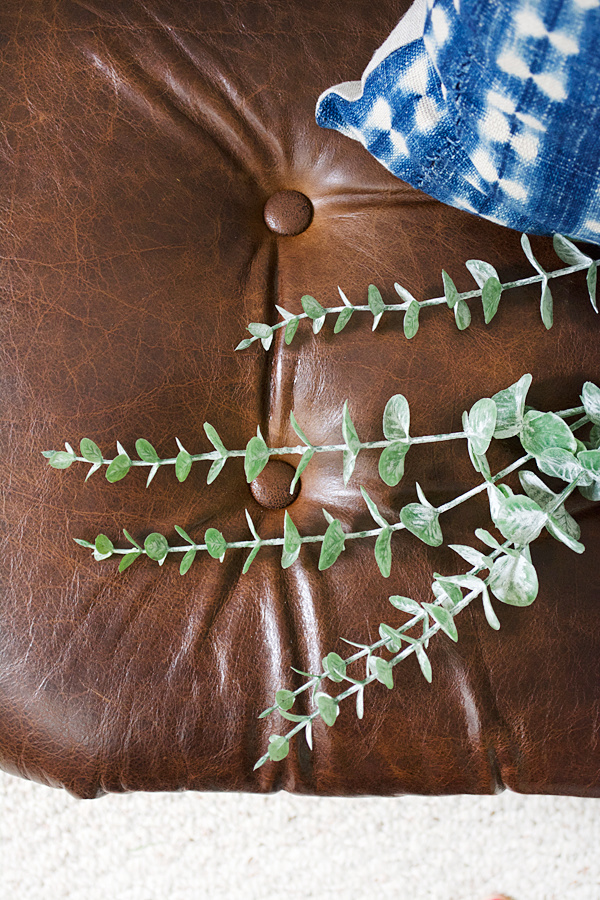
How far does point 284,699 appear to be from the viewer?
39cm

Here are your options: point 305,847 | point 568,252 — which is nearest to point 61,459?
point 568,252

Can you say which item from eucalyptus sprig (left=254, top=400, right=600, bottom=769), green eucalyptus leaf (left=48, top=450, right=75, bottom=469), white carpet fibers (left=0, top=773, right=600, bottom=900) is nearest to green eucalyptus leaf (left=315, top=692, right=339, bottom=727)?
eucalyptus sprig (left=254, top=400, right=600, bottom=769)

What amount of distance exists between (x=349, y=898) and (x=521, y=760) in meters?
0.49

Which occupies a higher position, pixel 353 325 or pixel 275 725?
pixel 353 325

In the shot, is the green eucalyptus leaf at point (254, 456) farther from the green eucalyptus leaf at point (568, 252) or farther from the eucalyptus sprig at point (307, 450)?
the green eucalyptus leaf at point (568, 252)

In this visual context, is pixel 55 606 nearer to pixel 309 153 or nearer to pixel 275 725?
pixel 275 725

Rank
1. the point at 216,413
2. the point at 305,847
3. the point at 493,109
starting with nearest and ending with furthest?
the point at 493,109 → the point at 216,413 → the point at 305,847

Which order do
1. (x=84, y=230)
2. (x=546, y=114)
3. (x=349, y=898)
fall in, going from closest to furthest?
(x=546, y=114) → (x=84, y=230) → (x=349, y=898)

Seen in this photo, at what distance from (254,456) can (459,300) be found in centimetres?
16

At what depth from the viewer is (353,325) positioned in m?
0.43

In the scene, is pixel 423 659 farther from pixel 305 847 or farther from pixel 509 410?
pixel 305 847

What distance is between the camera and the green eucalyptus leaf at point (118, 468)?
394 mm

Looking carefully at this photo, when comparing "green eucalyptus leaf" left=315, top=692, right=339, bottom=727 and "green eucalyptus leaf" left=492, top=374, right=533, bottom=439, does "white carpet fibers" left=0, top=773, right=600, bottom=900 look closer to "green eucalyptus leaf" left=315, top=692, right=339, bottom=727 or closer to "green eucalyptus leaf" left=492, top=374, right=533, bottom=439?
"green eucalyptus leaf" left=315, top=692, right=339, bottom=727

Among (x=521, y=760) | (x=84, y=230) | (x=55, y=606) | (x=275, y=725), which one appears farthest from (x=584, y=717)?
(x=84, y=230)
